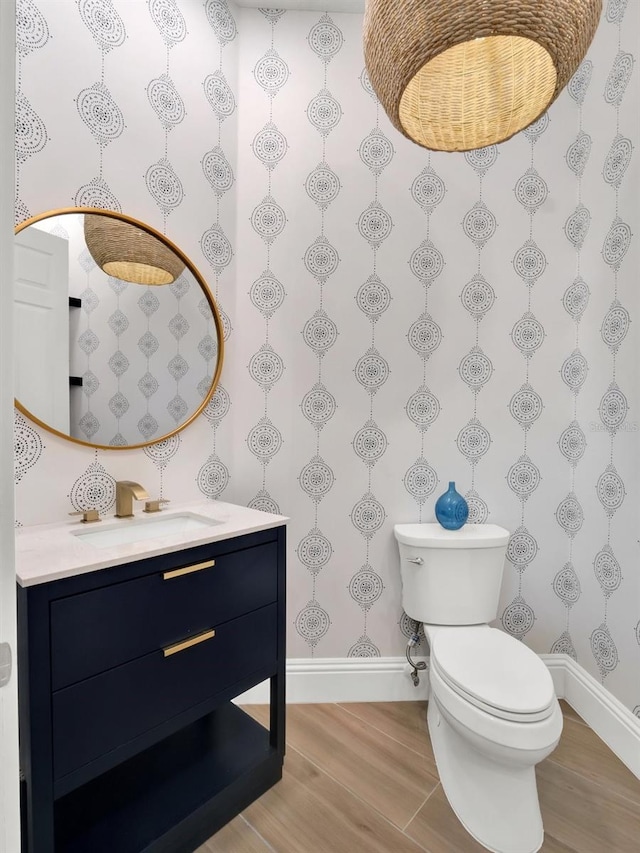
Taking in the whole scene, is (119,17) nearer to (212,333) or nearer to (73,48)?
(73,48)

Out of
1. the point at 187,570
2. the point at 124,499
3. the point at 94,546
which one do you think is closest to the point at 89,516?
the point at 124,499

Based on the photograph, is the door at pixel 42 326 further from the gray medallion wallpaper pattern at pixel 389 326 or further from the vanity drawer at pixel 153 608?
the vanity drawer at pixel 153 608

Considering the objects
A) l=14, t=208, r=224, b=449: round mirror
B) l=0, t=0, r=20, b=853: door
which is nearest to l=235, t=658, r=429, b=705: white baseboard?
l=14, t=208, r=224, b=449: round mirror

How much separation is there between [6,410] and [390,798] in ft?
5.32

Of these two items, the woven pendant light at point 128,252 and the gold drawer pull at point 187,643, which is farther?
the woven pendant light at point 128,252

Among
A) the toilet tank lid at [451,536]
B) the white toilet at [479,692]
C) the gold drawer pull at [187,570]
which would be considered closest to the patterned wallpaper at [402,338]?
the toilet tank lid at [451,536]

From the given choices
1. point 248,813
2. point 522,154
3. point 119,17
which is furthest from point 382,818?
point 119,17

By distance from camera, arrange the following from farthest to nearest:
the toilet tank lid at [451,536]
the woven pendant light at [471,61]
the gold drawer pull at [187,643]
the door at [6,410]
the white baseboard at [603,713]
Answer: the toilet tank lid at [451,536]
the white baseboard at [603,713]
the gold drawer pull at [187,643]
the woven pendant light at [471,61]
the door at [6,410]

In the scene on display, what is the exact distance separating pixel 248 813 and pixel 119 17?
2.61 metres

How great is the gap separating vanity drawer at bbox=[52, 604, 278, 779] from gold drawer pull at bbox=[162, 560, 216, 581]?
181 millimetres

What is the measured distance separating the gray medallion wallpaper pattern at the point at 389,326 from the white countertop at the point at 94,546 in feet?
0.90

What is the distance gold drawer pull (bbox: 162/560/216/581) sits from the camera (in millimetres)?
1161

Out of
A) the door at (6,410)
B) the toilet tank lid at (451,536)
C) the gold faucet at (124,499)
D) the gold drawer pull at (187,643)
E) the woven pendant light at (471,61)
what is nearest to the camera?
the door at (6,410)

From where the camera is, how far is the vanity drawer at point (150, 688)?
3.26 feet
